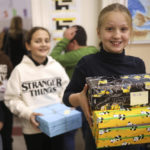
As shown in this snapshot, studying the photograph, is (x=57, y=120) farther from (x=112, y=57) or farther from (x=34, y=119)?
(x=112, y=57)

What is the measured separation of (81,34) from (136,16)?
1.76ft

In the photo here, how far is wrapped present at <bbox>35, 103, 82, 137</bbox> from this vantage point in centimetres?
119

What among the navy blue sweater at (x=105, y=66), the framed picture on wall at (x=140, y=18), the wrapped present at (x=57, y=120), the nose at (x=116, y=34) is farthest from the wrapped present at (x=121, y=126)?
the framed picture on wall at (x=140, y=18)

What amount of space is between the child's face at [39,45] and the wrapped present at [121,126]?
93 centimetres

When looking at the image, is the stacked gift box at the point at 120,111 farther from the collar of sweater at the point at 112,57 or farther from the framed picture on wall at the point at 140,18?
the framed picture on wall at the point at 140,18

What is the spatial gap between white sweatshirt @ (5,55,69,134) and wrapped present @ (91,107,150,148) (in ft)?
2.47

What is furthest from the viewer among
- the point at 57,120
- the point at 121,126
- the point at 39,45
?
the point at 39,45

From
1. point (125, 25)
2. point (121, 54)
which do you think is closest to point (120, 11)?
point (125, 25)

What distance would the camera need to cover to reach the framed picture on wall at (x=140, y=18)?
1631mm

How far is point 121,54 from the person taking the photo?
2.84 feet

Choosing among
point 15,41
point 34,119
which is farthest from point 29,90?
point 15,41

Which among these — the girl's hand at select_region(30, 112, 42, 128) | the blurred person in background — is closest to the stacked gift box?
the girl's hand at select_region(30, 112, 42, 128)

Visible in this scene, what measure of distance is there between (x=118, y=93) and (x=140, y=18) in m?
1.23

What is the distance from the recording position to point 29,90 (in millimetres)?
1388
